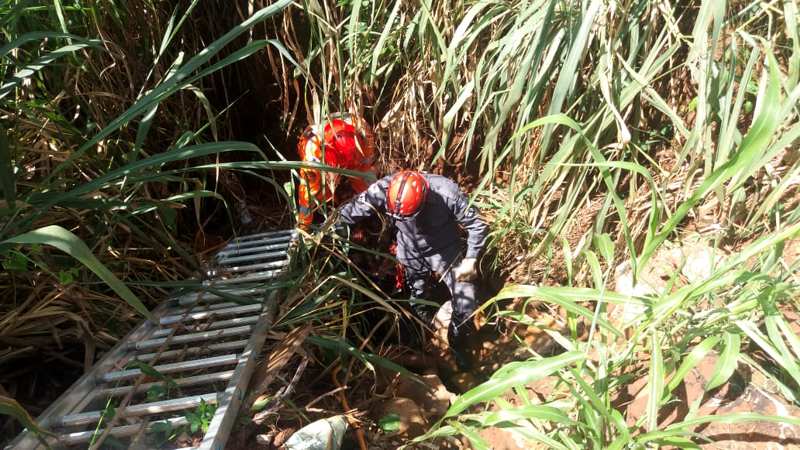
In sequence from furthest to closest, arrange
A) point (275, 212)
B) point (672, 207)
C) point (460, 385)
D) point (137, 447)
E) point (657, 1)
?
point (275, 212) < point (460, 385) < point (672, 207) < point (657, 1) < point (137, 447)

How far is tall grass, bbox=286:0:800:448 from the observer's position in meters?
0.98

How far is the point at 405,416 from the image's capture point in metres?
1.73

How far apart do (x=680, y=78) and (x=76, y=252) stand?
7.14ft

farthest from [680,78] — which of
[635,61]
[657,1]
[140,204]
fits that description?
[140,204]

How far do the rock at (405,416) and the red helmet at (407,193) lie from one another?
100cm

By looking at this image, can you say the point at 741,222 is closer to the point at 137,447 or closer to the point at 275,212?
the point at 137,447

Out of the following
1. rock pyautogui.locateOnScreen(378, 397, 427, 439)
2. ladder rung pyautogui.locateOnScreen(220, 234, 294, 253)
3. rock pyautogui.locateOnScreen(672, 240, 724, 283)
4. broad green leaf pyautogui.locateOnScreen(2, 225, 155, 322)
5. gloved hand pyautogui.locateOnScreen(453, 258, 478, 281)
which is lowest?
rock pyautogui.locateOnScreen(378, 397, 427, 439)

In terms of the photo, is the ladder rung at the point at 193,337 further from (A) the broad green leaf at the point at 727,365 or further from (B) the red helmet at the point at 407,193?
(A) the broad green leaf at the point at 727,365

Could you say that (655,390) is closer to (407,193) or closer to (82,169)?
(407,193)

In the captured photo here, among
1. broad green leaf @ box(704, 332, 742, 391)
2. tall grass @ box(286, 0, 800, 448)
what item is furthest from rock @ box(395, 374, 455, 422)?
broad green leaf @ box(704, 332, 742, 391)

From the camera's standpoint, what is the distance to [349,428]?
5.18 ft

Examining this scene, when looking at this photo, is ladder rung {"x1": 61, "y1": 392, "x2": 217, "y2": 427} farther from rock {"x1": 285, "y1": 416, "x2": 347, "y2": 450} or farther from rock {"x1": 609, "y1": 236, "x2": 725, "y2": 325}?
rock {"x1": 609, "y1": 236, "x2": 725, "y2": 325}

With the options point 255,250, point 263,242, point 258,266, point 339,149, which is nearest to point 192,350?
point 258,266

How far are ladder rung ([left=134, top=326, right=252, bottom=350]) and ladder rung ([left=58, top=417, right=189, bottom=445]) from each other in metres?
0.30
